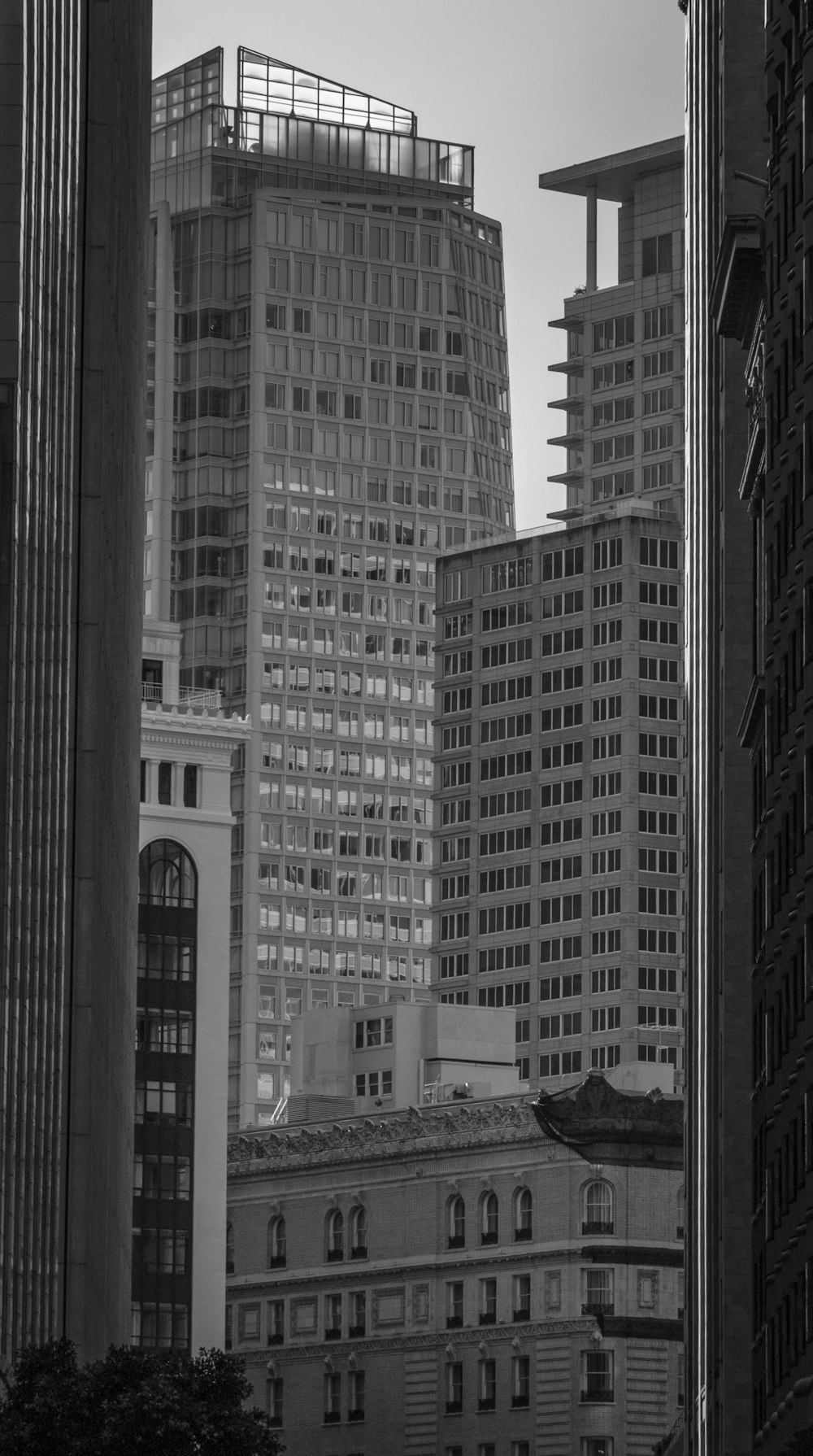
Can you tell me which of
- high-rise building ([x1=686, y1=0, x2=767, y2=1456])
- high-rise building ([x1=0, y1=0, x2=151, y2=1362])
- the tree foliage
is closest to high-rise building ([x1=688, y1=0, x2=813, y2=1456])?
high-rise building ([x1=686, y1=0, x2=767, y2=1456])

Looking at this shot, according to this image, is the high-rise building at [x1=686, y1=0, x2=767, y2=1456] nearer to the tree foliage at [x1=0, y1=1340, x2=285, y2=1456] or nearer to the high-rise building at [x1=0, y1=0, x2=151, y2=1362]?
the high-rise building at [x1=0, y1=0, x2=151, y2=1362]

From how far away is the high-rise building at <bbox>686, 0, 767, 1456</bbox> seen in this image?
12619 cm

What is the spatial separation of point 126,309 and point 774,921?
42295 mm

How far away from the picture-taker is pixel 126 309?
118m

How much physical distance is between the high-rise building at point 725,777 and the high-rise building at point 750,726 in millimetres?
128

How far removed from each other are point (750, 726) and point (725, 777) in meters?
34.4

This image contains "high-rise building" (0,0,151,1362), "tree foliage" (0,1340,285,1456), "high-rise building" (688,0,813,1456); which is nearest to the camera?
"tree foliage" (0,1340,285,1456)

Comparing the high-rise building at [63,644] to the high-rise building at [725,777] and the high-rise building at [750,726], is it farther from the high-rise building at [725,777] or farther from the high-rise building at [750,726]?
the high-rise building at [725,777]

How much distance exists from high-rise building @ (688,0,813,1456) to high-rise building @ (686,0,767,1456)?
0.13 meters

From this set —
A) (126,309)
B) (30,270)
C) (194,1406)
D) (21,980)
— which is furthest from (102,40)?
(194,1406)

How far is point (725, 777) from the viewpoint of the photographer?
424 feet

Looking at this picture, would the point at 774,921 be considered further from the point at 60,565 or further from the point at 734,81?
the point at 734,81

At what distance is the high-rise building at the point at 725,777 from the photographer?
126 meters

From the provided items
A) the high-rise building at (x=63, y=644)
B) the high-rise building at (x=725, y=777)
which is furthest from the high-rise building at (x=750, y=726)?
the high-rise building at (x=63, y=644)
